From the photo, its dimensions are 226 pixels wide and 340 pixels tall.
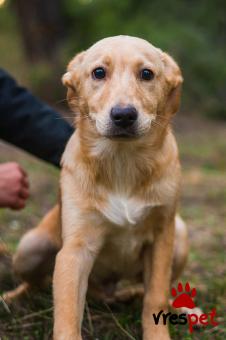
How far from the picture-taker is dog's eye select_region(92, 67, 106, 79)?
10.00 feet

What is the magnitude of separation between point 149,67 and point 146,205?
690 millimetres

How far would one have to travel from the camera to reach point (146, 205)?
3.08m

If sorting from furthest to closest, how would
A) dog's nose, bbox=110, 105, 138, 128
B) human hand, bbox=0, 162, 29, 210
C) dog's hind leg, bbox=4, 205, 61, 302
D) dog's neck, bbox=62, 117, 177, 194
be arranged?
human hand, bbox=0, 162, 29, 210
dog's hind leg, bbox=4, 205, 61, 302
dog's neck, bbox=62, 117, 177, 194
dog's nose, bbox=110, 105, 138, 128

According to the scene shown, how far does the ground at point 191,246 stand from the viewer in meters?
3.34

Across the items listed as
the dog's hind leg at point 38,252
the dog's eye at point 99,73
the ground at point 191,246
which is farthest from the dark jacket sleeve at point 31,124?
the dog's eye at point 99,73

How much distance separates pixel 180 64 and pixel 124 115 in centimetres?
835

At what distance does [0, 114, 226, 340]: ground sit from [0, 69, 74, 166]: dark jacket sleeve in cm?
75

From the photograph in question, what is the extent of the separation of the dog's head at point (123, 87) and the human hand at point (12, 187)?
75cm

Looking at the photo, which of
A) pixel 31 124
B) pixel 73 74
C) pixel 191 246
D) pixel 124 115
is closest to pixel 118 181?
pixel 124 115

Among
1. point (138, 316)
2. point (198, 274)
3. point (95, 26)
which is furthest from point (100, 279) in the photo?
point (95, 26)

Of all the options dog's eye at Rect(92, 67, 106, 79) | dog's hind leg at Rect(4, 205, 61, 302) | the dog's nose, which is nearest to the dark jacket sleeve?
dog's hind leg at Rect(4, 205, 61, 302)

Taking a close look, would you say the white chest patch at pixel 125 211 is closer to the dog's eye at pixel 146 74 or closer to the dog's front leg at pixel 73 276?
the dog's front leg at pixel 73 276

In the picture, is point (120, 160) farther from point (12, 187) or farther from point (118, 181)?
point (12, 187)

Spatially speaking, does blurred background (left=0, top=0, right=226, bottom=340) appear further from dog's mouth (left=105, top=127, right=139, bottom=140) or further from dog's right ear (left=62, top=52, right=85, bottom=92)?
dog's mouth (left=105, top=127, right=139, bottom=140)
